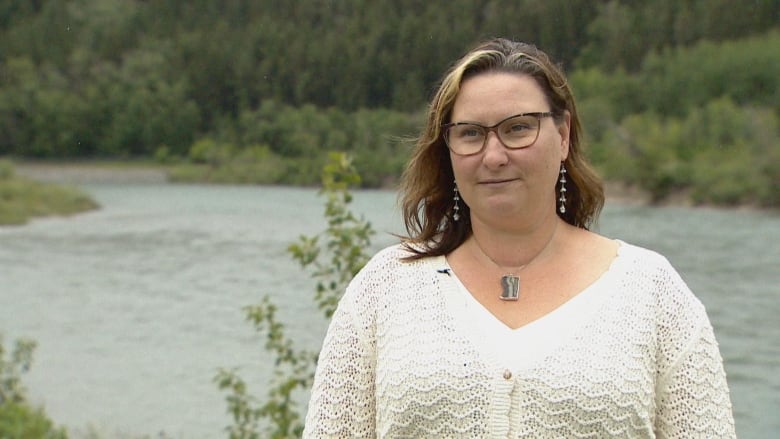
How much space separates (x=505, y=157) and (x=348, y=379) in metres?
0.34

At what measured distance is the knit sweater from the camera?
3.92 ft

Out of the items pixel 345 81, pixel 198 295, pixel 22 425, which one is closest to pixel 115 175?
pixel 198 295

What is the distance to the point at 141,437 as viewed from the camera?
740cm

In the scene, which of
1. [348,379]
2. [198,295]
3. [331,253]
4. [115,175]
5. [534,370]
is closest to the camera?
[534,370]

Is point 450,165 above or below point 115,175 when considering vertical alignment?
above

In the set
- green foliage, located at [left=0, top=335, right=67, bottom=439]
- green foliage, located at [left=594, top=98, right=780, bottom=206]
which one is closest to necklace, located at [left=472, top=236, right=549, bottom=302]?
green foliage, located at [left=0, top=335, right=67, bottom=439]

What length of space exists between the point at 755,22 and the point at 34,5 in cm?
2147

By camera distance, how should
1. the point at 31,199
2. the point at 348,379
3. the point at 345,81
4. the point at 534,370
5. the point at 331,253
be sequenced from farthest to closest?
the point at 31,199
the point at 345,81
the point at 331,253
the point at 348,379
the point at 534,370

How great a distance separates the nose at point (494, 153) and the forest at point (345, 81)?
21.7 ft

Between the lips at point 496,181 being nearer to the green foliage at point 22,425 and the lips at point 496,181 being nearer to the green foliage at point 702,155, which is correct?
the green foliage at point 22,425

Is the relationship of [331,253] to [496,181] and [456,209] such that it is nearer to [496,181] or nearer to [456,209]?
[456,209]

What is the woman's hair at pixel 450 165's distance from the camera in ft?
4.17

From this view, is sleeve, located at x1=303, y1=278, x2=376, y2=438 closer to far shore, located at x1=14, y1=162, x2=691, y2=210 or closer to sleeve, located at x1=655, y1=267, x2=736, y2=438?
sleeve, located at x1=655, y1=267, x2=736, y2=438

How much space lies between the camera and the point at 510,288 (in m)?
1.29
